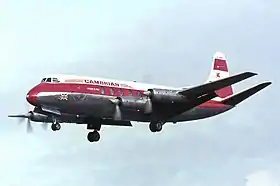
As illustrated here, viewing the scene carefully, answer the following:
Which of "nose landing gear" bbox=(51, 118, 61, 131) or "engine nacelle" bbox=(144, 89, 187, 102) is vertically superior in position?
"engine nacelle" bbox=(144, 89, 187, 102)

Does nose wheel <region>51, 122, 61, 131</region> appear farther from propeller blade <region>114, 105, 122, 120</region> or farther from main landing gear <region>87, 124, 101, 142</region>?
main landing gear <region>87, 124, 101, 142</region>

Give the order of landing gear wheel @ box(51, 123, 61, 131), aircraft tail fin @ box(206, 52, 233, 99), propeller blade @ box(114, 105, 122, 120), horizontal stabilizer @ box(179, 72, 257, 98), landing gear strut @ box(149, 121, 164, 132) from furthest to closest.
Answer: aircraft tail fin @ box(206, 52, 233, 99)
landing gear strut @ box(149, 121, 164, 132)
propeller blade @ box(114, 105, 122, 120)
landing gear wheel @ box(51, 123, 61, 131)
horizontal stabilizer @ box(179, 72, 257, 98)

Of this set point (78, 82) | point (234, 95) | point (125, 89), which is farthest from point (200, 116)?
point (78, 82)

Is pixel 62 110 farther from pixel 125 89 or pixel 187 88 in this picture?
pixel 187 88

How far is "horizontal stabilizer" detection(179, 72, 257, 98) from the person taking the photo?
175 ft

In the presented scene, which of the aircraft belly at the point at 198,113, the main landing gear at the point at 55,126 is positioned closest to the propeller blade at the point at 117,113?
the main landing gear at the point at 55,126

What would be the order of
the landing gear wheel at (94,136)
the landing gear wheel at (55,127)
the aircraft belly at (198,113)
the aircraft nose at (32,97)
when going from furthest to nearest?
the landing gear wheel at (94,136), the aircraft belly at (198,113), the landing gear wheel at (55,127), the aircraft nose at (32,97)

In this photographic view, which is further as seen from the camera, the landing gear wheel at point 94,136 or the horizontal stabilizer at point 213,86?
the landing gear wheel at point 94,136

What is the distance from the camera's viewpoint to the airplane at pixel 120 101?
52.9 m

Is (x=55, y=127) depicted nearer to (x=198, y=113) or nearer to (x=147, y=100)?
(x=147, y=100)

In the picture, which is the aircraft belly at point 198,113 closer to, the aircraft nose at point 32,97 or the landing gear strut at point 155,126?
the landing gear strut at point 155,126

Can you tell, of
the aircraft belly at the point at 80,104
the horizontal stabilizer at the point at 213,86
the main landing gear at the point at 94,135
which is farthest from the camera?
the main landing gear at the point at 94,135

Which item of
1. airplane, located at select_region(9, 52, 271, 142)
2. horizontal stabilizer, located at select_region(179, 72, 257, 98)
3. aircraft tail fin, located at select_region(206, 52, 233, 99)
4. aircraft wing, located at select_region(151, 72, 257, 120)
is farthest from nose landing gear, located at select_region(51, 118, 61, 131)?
aircraft tail fin, located at select_region(206, 52, 233, 99)

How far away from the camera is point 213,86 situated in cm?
5509
